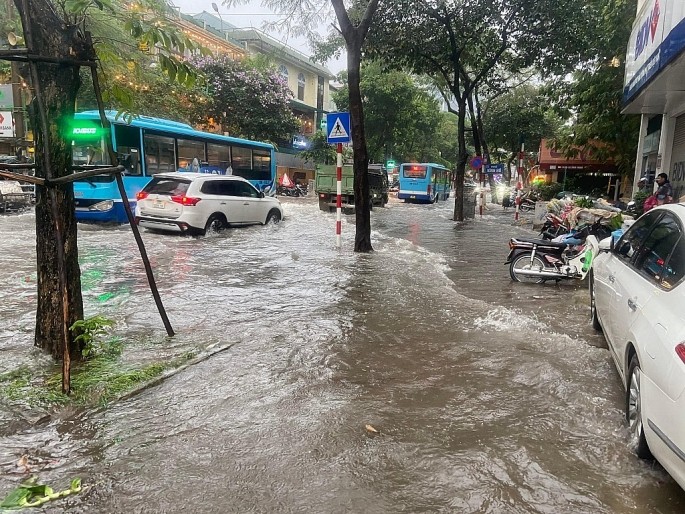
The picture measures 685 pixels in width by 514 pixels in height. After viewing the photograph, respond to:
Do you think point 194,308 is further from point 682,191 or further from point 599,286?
point 682,191

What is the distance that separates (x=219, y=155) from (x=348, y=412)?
14.9 meters

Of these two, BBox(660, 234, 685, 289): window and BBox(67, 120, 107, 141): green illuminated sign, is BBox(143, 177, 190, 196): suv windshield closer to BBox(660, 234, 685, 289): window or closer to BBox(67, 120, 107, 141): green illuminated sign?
BBox(67, 120, 107, 141): green illuminated sign

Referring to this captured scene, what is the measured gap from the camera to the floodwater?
113 inches

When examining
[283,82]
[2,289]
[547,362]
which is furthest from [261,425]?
[283,82]

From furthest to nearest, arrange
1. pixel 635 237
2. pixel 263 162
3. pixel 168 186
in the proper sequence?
pixel 263 162 → pixel 168 186 → pixel 635 237

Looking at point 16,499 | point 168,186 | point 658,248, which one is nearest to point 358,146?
point 168,186

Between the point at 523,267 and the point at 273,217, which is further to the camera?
the point at 273,217

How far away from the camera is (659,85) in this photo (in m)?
9.72

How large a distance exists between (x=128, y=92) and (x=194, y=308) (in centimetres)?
264

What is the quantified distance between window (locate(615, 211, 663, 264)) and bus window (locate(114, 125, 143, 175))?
1141 centimetres

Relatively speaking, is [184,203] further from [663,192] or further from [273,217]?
[663,192]

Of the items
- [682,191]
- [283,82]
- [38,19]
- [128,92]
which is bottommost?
[682,191]

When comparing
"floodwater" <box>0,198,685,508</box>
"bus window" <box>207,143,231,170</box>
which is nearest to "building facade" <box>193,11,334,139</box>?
"bus window" <box>207,143,231,170</box>

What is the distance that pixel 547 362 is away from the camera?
4.87 m
